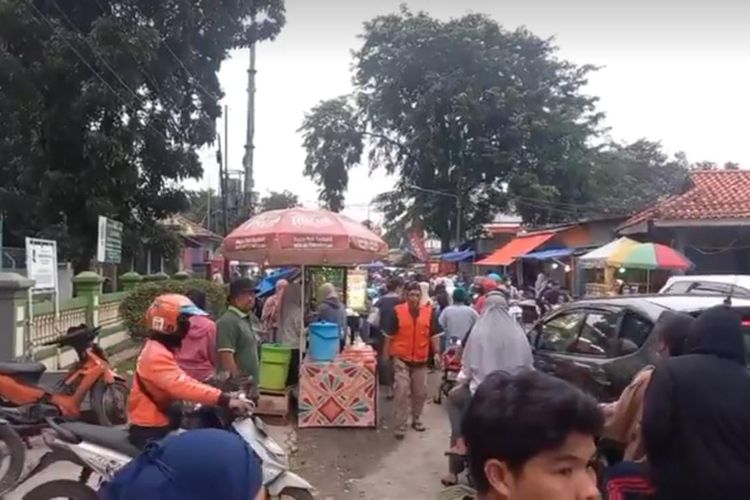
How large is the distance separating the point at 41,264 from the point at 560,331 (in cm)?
654

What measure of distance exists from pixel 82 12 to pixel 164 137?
3.39 metres

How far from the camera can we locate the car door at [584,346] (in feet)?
19.8

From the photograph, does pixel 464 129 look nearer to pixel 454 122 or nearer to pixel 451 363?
pixel 454 122

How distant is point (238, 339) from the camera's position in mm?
6391

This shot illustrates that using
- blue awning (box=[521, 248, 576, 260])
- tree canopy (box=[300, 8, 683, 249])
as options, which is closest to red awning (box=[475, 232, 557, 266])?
blue awning (box=[521, 248, 576, 260])

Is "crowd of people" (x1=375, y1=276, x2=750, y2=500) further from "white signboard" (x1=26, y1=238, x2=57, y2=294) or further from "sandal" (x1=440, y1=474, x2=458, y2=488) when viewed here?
"white signboard" (x1=26, y1=238, x2=57, y2=294)

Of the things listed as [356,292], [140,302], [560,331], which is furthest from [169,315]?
[356,292]

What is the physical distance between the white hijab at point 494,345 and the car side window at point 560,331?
3.85 ft

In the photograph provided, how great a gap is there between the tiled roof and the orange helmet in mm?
13610

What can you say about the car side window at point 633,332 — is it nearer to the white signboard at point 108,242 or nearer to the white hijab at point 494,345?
the white hijab at point 494,345

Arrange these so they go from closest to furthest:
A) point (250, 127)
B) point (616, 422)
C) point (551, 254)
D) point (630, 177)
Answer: point (616, 422) → point (250, 127) → point (551, 254) → point (630, 177)

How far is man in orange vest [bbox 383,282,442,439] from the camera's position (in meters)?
8.59

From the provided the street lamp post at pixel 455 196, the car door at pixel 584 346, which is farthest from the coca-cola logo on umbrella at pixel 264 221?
the street lamp post at pixel 455 196

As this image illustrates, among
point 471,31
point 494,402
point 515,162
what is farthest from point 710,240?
point 471,31
